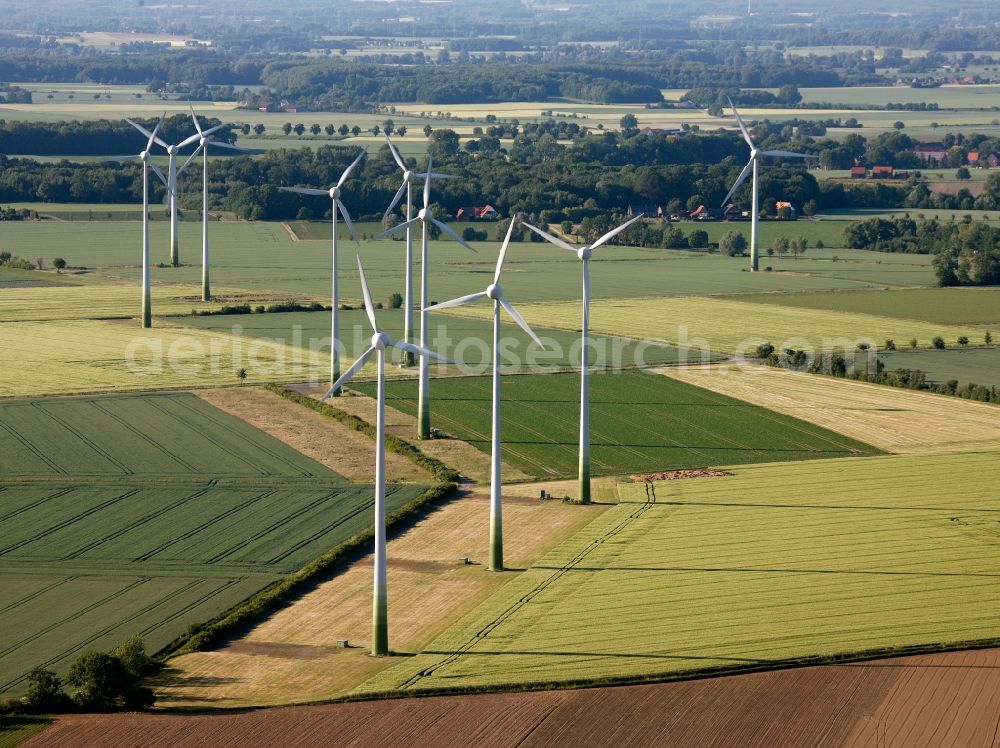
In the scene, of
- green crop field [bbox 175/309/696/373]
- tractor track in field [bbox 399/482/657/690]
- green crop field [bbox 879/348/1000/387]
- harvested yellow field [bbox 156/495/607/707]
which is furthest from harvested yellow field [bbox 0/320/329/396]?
green crop field [bbox 879/348/1000/387]

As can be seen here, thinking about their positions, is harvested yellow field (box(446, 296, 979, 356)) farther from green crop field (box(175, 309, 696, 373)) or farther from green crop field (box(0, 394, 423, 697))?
green crop field (box(0, 394, 423, 697))

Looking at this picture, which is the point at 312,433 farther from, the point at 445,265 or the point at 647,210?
the point at 647,210

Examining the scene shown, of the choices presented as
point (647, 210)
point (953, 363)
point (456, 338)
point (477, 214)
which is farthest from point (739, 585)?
point (647, 210)

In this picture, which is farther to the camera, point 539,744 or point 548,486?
point 548,486

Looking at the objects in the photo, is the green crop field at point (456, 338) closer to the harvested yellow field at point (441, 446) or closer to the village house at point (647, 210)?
the harvested yellow field at point (441, 446)

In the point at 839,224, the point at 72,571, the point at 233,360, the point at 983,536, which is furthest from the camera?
the point at 839,224

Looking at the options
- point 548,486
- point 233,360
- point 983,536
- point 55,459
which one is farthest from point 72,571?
point 233,360

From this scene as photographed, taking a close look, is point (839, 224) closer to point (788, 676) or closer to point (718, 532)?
point (718, 532)
